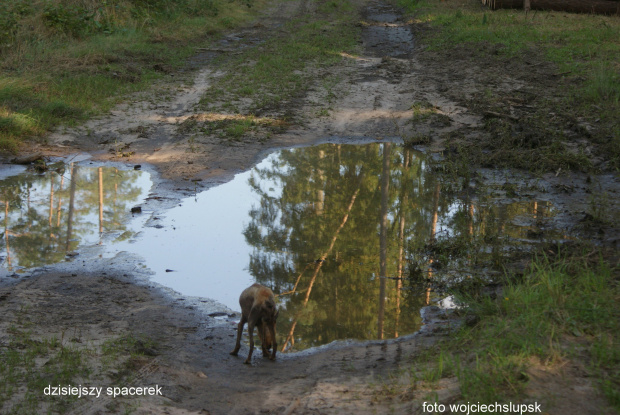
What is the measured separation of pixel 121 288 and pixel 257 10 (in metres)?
23.4

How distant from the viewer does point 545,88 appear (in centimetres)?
1396

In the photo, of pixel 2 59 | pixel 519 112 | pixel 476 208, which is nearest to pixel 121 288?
pixel 476 208

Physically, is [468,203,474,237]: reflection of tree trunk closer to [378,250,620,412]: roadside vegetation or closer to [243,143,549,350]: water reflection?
[243,143,549,350]: water reflection

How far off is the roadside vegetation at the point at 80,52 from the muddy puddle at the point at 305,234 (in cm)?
271

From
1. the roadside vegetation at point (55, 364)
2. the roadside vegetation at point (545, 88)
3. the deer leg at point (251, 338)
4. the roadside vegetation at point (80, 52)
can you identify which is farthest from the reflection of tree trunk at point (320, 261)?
the roadside vegetation at point (80, 52)

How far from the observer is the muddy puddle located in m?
6.82

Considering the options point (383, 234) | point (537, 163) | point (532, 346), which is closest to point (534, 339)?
point (532, 346)

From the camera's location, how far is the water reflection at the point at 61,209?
7879 millimetres

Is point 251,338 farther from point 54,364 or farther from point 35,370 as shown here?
point 35,370

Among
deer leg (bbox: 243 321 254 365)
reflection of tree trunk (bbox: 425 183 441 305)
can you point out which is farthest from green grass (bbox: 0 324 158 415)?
reflection of tree trunk (bbox: 425 183 441 305)

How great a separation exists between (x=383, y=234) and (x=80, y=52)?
11.4 meters

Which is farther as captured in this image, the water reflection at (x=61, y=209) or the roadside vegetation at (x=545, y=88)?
the roadside vegetation at (x=545, y=88)

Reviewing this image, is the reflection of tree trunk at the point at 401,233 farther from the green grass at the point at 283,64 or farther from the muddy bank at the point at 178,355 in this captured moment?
the green grass at the point at 283,64

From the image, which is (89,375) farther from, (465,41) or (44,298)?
(465,41)
